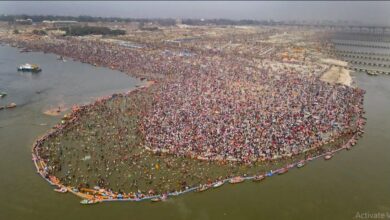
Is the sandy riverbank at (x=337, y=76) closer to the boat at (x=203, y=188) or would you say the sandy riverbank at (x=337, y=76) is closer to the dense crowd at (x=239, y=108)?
the dense crowd at (x=239, y=108)

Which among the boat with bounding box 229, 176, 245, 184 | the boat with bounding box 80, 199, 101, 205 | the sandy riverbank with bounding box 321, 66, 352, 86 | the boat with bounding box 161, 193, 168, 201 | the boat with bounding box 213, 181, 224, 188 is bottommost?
the boat with bounding box 80, 199, 101, 205

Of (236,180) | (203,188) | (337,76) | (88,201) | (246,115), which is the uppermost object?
(337,76)

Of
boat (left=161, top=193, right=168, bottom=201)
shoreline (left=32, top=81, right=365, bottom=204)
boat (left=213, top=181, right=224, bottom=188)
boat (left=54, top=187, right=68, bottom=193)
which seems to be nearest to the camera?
shoreline (left=32, top=81, right=365, bottom=204)

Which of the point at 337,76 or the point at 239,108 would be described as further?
the point at 337,76

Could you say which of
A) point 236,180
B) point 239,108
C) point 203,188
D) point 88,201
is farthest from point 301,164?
point 88,201

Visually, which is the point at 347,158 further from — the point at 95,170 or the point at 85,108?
the point at 85,108

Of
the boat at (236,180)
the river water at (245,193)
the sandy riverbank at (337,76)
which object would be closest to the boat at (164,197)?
the river water at (245,193)

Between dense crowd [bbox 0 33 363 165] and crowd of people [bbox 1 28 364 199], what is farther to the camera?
dense crowd [bbox 0 33 363 165]

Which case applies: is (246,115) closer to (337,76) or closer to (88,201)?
(88,201)

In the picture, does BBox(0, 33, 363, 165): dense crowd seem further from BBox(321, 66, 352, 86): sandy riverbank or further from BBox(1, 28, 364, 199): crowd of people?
BBox(321, 66, 352, 86): sandy riverbank

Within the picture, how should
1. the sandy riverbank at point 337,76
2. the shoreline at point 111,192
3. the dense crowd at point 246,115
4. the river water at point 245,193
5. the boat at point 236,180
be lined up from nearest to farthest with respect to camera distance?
the river water at point 245,193, the shoreline at point 111,192, the boat at point 236,180, the dense crowd at point 246,115, the sandy riverbank at point 337,76

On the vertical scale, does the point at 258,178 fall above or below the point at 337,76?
below

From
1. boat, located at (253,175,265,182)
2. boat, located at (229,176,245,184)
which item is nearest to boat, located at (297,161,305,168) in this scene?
boat, located at (253,175,265,182)
